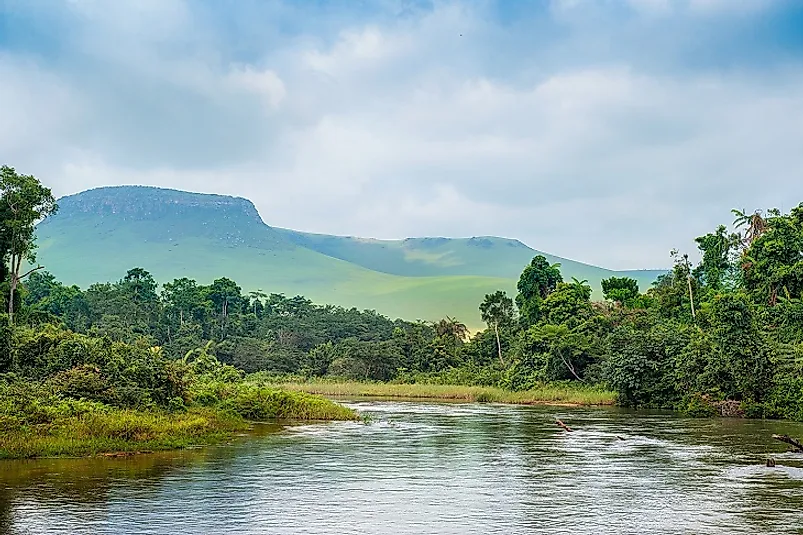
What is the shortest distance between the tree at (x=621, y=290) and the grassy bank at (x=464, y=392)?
18809 mm

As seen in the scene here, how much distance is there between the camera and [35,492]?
54.6 ft

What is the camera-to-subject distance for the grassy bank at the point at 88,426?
2107cm

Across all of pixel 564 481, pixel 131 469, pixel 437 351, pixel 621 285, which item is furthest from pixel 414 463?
pixel 621 285

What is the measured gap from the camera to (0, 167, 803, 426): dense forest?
28281 mm

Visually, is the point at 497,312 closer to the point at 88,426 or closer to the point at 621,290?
the point at 621,290

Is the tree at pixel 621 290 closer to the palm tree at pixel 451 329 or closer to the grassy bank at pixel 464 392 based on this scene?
the palm tree at pixel 451 329

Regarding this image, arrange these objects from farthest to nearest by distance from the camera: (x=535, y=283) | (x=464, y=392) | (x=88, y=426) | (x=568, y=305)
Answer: (x=535, y=283), (x=568, y=305), (x=464, y=392), (x=88, y=426)

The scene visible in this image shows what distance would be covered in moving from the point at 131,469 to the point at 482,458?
9.17 metres

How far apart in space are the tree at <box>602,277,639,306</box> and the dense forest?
151 mm

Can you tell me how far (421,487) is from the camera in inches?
738

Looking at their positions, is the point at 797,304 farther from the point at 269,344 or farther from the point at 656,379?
the point at 269,344

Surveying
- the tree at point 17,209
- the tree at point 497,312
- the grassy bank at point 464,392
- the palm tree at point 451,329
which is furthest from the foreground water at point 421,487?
the palm tree at point 451,329

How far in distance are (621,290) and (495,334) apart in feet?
35.5

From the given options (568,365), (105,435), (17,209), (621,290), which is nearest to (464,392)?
(568,365)
